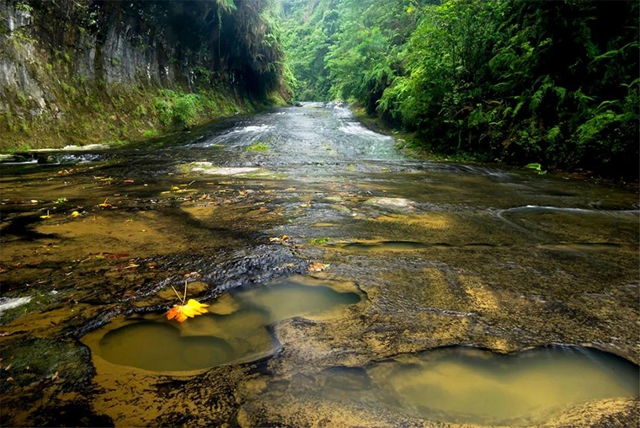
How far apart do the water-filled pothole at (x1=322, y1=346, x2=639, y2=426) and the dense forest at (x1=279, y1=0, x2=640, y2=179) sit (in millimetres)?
6908

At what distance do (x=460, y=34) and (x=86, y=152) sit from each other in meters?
10.4

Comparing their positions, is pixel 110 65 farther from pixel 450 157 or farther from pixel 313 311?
pixel 313 311

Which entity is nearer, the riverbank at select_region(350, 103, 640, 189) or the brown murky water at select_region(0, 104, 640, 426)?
the brown murky water at select_region(0, 104, 640, 426)

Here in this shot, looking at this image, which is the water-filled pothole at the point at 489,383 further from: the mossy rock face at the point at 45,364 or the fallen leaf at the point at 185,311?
the mossy rock face at the point at 45,364

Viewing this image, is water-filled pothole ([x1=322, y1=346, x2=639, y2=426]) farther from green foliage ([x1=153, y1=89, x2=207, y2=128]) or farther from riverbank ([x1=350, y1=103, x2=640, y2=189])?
green foliage ([x1=153, y1=89, x2=207, y2=128])

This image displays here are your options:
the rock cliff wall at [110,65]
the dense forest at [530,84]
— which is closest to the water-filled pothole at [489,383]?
the dense forest at [530,84]

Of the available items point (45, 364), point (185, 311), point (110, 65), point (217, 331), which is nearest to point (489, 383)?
point (217, 331)

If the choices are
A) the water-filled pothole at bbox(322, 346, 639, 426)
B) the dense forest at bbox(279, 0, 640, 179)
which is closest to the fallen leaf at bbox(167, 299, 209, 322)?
the water-filled pothole at bbox(322, 346, 639, 426)

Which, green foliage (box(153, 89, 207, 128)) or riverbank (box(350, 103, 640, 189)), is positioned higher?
green foliage (box(153, 89, 207, 128))

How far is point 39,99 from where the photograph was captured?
9102 millimetres

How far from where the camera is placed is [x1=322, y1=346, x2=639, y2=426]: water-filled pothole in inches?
57.9

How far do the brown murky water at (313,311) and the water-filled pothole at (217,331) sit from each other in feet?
0.04

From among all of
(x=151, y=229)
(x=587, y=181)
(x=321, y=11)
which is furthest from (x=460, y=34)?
(x=321, y=11)

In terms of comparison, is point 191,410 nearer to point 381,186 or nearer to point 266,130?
point 381,186
